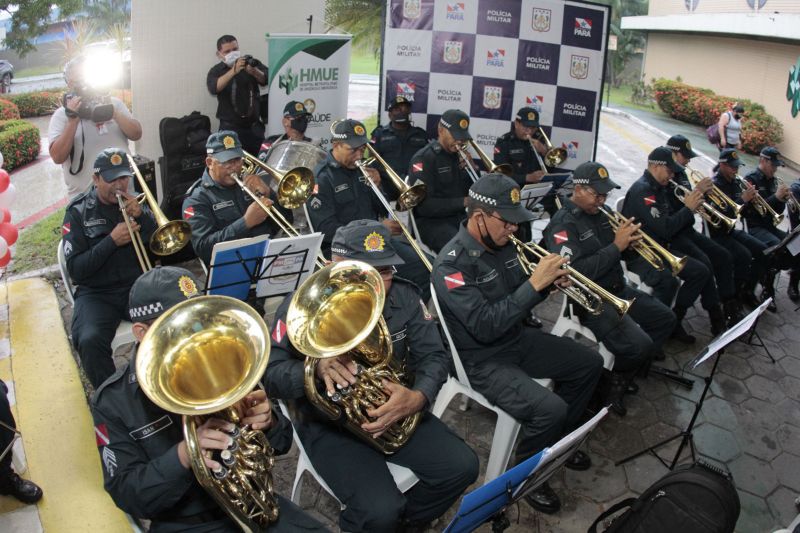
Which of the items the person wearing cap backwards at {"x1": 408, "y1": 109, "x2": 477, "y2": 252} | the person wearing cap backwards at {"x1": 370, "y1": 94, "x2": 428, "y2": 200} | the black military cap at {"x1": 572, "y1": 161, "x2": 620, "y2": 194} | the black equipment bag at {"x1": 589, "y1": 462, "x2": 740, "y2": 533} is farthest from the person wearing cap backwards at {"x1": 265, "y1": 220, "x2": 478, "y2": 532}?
the person wearing cap backwards at {"x1": 370, "y1": 94, "x2": 428, "y2": 200}

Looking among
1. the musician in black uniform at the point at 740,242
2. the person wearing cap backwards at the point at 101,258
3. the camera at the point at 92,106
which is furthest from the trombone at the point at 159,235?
the musician in black uniform at the point at 740,242

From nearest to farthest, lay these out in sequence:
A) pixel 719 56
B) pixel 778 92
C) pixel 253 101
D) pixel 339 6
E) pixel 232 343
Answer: pixel 232 343 → pixel 253 101 → pixel 339 6 → pixel 778 92 → pixel 719 56

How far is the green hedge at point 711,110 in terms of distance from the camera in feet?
50.2

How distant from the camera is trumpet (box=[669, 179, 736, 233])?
19.3 ft

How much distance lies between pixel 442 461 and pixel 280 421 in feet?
2.87

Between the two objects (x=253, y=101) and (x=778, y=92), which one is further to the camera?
(x=778, y=92)

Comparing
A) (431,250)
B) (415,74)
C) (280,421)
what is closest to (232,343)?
(280,421)

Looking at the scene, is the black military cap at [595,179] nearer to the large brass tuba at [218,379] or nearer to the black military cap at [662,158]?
the black military cap at [662,158]

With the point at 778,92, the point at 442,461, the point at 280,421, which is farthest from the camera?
the point at 778,92

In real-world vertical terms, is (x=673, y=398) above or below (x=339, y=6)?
below

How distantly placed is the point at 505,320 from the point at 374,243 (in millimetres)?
901

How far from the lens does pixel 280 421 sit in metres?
2.79

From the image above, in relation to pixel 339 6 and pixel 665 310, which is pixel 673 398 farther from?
pixel 339 6

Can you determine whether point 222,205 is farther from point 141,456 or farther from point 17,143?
point 17,143
